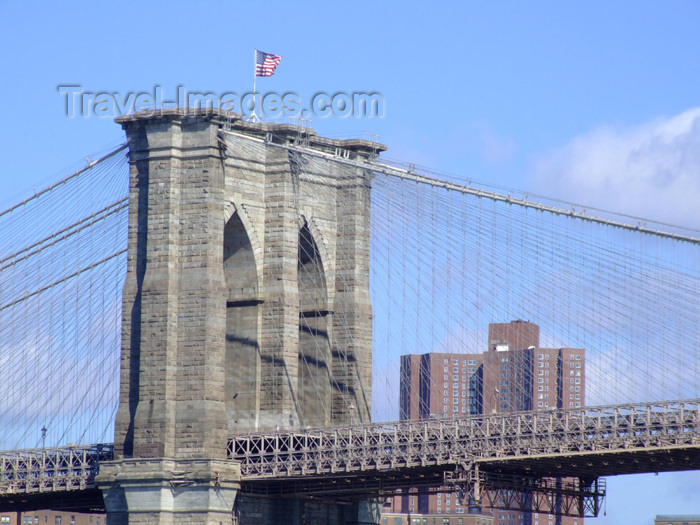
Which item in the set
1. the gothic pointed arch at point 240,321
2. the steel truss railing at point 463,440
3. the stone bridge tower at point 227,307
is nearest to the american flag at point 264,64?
the stone bridge tower at point 227,307

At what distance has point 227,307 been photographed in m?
109

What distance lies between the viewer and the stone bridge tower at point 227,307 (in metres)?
99.9

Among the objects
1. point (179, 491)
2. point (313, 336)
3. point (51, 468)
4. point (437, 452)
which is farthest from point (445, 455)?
point (51, 468)

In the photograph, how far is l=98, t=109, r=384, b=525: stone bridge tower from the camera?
99938 millimetres

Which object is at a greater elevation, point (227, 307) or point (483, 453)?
point (227, 307)

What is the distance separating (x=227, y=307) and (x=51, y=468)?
1519 centimetres

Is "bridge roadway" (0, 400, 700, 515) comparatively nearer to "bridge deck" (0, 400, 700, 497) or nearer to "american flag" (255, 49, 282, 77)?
"bridge deck" (0, 400, 700, 497)

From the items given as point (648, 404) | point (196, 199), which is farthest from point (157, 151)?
point (648, 404)

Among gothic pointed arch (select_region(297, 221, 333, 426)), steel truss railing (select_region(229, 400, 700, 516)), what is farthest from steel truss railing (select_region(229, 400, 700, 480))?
gothic pointed arch (select_region(297, 221, 333, 426))

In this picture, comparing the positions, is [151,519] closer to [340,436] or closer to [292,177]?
[340,436]

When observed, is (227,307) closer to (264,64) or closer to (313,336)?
(313,336)

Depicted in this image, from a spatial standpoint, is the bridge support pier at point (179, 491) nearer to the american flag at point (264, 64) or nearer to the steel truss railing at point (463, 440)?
the steel truss railing at point (463, 440)

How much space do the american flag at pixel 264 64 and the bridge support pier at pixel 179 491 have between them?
2606 cm

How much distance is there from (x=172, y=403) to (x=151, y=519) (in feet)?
22.6
